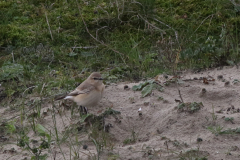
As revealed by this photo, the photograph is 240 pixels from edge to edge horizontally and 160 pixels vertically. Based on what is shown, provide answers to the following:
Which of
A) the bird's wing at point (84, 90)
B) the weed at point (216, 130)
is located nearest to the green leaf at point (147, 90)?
the bird's wing at point (84, 90)

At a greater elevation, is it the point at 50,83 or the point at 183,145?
the point at 183,145

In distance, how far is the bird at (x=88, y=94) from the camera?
215 inches

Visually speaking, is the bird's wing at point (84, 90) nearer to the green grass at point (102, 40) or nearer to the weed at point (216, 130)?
the green grass at point (102, 40)

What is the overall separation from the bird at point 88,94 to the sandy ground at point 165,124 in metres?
0.24

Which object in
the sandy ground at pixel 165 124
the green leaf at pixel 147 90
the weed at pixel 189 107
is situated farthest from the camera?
the green leaf at pixel 147 90

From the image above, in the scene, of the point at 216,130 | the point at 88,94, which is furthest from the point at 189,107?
the point at 88,94

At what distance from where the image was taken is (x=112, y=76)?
6.93 m

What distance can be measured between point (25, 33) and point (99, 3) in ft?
6.80

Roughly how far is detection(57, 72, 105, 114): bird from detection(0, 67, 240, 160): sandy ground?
0.79 feet

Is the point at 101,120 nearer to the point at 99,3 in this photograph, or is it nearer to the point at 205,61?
the point at 205,61

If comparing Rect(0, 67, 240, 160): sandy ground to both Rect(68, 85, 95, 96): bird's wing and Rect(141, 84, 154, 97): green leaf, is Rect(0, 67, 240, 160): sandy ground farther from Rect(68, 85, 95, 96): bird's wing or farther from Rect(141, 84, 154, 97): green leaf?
Rect(68, 85, 95, 96): bird's wing

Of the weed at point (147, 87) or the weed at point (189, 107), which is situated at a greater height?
the weed at point (189, 107)

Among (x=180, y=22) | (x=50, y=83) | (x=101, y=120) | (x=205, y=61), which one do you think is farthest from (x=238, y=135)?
(x=180, y=22)

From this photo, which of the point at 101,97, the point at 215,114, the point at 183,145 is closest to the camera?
the point at 183,145
